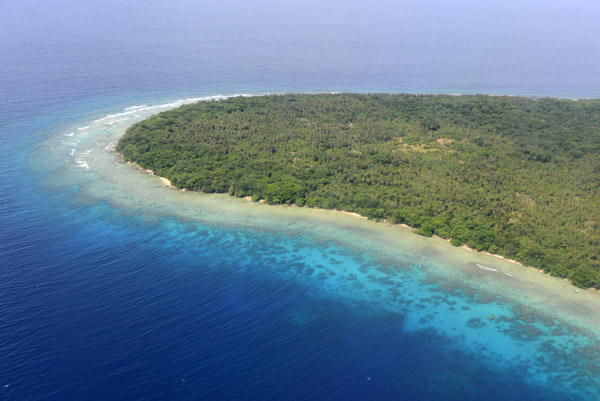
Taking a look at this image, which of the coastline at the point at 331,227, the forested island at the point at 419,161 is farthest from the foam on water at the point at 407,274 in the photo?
the forested island at the point at 419,161

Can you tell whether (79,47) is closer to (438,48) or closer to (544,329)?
(438,48)

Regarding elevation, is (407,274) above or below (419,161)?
below

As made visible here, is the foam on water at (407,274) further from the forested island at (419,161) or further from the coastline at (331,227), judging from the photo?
the forested island at (419,161)

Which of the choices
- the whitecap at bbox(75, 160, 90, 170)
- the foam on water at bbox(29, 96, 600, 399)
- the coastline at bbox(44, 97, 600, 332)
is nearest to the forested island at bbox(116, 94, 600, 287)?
the coastline at bbox(44, 97, 600, 332)

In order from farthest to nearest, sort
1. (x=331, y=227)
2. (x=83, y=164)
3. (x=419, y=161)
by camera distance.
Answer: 1. (x=83, y=164)
2. (x=419, y=161)
3. (x=331, y=227)

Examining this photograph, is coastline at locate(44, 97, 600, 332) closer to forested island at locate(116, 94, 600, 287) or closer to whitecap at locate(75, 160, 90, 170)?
whitecap at locate(75, 160, 90, 170)

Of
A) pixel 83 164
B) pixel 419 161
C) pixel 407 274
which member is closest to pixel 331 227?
pixel 407 274

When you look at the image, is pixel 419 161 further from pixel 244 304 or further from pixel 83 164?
pixel 83 164
